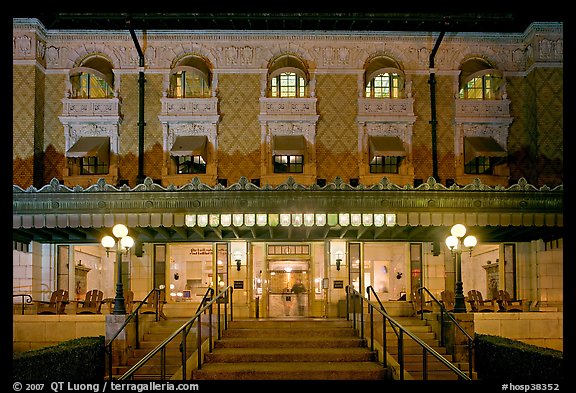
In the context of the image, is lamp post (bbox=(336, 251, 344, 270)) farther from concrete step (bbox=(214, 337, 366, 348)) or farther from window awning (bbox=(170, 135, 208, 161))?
concrete step (bbox=(214, 337, 366, 348))

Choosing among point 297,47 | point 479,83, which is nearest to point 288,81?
point 297,47

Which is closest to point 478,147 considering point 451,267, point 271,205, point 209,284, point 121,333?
point 451,267

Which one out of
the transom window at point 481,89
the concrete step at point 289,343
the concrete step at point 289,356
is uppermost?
the transom window at point 481,89

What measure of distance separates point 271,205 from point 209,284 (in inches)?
205

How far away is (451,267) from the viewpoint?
94.4 feet

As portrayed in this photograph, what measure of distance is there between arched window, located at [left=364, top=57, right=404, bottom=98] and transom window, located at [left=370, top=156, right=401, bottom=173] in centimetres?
240

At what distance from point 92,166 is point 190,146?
13.0 ft

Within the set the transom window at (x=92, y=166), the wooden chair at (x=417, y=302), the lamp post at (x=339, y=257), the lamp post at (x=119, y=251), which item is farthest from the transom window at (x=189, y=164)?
the wooden chair at (x=417, y=302)

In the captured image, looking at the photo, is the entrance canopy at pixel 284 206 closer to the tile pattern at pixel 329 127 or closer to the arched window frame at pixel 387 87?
the tile pattern at pixel 329 127

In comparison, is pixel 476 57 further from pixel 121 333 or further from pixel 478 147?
pixel 121 333

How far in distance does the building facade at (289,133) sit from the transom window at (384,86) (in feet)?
0.18

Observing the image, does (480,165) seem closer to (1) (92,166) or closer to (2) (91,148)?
(2) (91,148)

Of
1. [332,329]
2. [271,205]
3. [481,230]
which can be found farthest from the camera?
[481,230]

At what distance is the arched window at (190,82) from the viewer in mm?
28703
